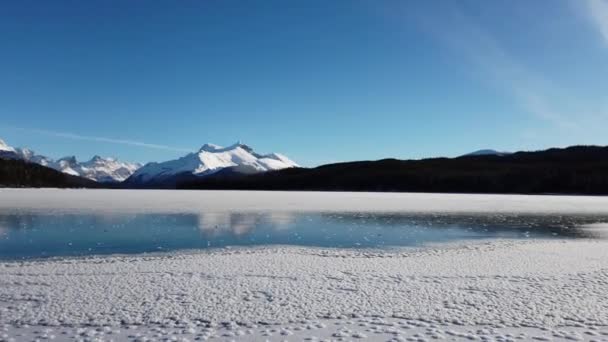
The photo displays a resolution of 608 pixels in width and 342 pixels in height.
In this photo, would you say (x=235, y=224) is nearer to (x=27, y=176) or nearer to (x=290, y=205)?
(x=290, y=205)

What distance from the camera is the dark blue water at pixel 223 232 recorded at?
17484 millimetres

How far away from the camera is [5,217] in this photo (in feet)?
90.8

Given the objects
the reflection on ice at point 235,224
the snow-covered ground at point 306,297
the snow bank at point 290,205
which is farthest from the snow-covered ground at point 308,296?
the snow bank at point 290,205

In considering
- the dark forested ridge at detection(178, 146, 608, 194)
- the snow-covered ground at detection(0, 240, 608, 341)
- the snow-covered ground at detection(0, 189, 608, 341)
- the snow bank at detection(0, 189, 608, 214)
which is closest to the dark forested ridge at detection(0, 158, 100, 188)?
the dark forested ridge at detection(178, 146, 608, 194)

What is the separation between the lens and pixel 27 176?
134500 millimetres

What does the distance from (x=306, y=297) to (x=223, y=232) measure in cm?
1270

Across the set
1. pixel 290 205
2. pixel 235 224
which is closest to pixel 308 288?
pixel 235 224

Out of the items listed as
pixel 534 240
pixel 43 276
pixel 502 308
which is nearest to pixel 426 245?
pixel 534 240

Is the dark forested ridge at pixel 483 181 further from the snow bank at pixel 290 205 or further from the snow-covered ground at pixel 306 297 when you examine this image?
the snow-covered ground at pixel 306 297

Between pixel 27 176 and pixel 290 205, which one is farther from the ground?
pixel 27 176

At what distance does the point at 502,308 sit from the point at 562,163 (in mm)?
210639

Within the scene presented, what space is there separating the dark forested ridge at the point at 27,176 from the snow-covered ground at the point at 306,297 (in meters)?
Answer: 131

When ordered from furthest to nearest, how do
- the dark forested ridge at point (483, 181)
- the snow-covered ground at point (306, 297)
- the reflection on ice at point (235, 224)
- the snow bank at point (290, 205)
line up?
the dark forested ridge at point (483, 181)
the snow bank at point (290, 205)
the reflection on ice at point (235, 224)
the snow-covered ground at point (306, 297)

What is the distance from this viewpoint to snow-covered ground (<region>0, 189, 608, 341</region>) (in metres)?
8.03
